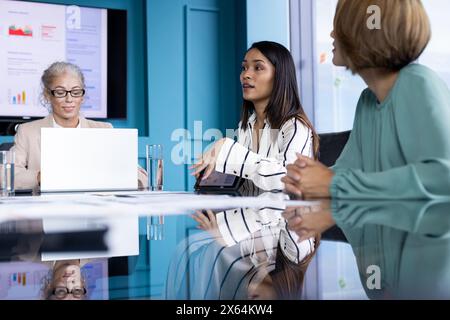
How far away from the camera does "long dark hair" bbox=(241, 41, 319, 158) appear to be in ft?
6.17

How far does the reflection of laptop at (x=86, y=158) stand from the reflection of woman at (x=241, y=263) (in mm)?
828

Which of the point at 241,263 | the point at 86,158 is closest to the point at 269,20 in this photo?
the point at 86,158

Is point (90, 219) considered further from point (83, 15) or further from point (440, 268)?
point (83, 15)

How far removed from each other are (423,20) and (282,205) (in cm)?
44

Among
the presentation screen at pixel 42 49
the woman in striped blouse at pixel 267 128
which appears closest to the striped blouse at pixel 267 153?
the woman in striped blouse at pixel 267 128

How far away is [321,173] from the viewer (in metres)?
0.98

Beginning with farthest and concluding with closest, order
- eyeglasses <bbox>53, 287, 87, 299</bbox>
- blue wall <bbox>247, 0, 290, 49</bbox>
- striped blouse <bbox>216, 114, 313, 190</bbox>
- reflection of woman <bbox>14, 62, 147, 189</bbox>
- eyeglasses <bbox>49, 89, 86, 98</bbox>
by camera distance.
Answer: blue wall <bbox>247, 0, 290, 49</bbox>, eyeglasses <bbox>49, 89, 86, 98</bbox>, reflection of woman <bbox>14, 62, 147, 189</bbox>, striped blouse <bbox>216, 114, 313, 190</bbox>, eyeglasses <bbox>53, 287, 87, 299</bbox>

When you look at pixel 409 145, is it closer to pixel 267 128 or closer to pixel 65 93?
pixel 267 128

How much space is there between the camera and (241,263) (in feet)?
1.20

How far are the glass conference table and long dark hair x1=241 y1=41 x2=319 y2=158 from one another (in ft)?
3.67

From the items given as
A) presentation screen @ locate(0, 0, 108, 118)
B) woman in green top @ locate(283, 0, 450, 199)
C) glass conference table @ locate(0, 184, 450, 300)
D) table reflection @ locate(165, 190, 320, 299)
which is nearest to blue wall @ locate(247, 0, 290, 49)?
presentation screen @ locate(0, 0, 108, 118)

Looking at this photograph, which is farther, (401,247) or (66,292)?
(401,247)

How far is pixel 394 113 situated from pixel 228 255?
2.27 ft

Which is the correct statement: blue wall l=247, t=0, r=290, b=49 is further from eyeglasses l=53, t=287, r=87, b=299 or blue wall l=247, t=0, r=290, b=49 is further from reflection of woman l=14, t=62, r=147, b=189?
eyeglasses l=53, t=287, r=87, b=299
